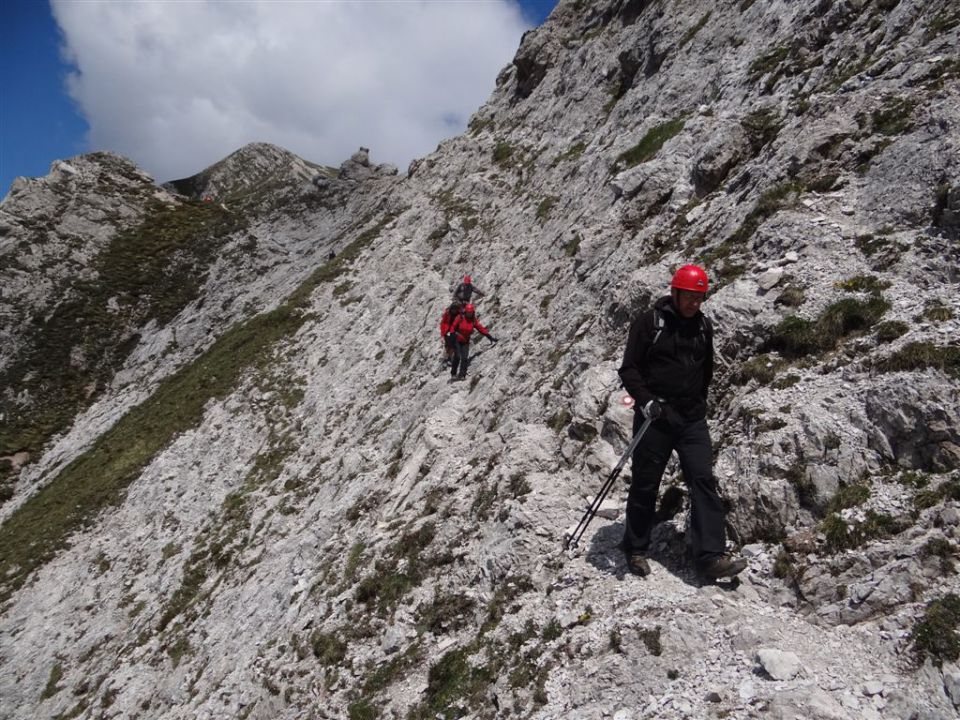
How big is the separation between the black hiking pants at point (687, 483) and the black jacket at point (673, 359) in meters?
0.35

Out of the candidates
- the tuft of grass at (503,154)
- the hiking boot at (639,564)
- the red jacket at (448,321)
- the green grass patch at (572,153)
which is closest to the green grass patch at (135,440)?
the tuft of grass at (503,154)

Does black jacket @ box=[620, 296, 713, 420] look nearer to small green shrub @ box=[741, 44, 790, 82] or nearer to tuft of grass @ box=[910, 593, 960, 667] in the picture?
tuft of grass @ box=[910, 593, 960, 667]

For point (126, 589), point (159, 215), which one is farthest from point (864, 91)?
point (159, 215)

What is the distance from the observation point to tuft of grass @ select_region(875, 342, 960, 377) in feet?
23.5

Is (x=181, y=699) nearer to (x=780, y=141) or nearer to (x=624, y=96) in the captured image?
(x=780, y=141)

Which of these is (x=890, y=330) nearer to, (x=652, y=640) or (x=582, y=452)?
(x=582, y=452)

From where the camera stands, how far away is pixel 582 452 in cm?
1094

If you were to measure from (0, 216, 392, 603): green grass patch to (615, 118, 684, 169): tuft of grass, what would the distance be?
828 inches

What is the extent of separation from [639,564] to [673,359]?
2976mm

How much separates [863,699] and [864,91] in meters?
12.8

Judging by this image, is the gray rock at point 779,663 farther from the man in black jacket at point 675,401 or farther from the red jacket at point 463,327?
the red jacket at point 463,327

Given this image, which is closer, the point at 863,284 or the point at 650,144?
the point at 863,284

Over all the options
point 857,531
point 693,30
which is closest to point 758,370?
point 857,531

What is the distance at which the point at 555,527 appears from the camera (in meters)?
9.78
